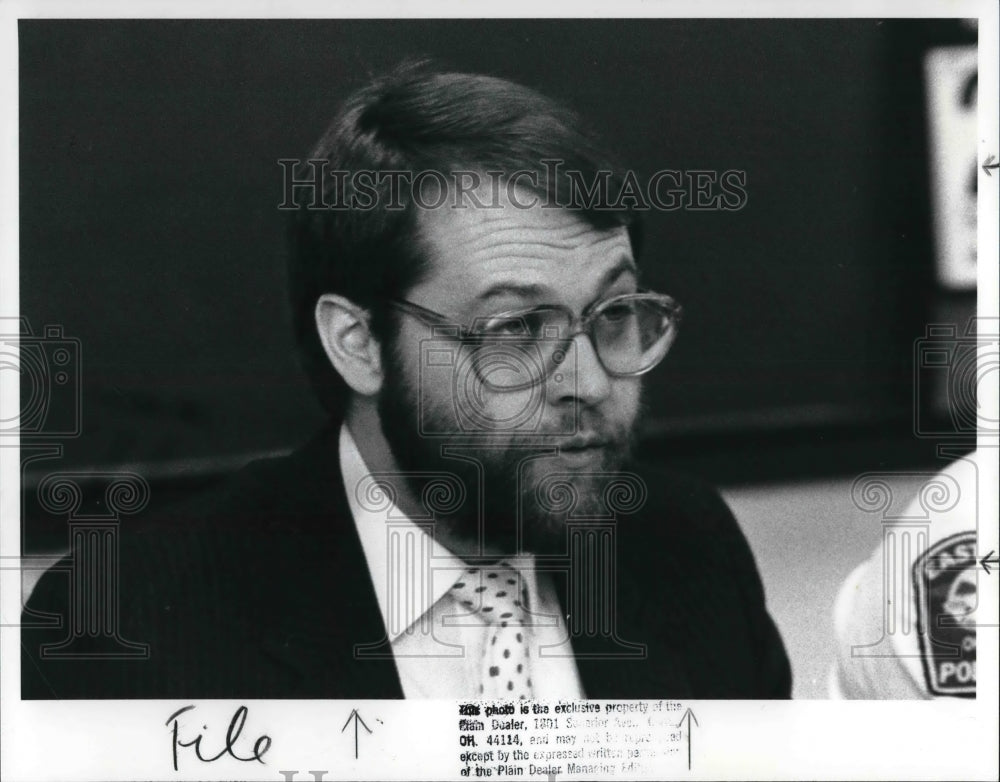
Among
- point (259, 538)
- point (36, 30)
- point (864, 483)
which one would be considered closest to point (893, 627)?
point (864, 483)

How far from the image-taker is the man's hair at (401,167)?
2.69 m

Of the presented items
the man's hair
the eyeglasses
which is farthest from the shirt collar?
the eyeglasses

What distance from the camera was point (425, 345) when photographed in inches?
106

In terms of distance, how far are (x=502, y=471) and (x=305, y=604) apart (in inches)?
28.0

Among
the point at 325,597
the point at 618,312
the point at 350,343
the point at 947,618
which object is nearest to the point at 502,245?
the point at 618,312

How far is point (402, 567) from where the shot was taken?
2.72 meters

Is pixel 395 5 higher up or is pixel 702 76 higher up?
pixel 395 5

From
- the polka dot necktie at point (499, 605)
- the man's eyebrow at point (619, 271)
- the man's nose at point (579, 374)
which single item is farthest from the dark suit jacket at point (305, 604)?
the man's eyebrow at point (619, 271)

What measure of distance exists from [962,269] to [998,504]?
725 millimetres

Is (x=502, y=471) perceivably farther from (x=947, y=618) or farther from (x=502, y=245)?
(x=947, y=618)

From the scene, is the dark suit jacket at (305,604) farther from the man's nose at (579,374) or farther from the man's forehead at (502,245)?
the man's forehead at (502,245)

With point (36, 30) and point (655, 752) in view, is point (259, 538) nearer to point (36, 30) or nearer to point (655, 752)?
point (655, 752)

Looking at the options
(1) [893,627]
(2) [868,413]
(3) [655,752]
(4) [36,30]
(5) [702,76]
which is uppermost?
(4) [36,30]

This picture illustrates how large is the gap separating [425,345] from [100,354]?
3.27 ft
